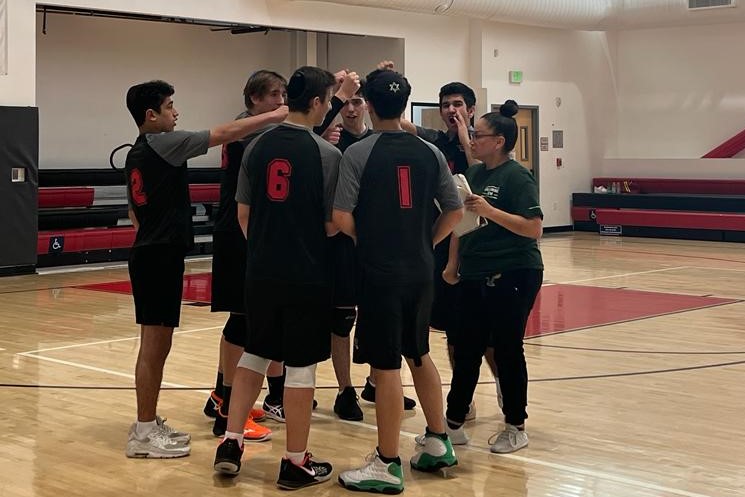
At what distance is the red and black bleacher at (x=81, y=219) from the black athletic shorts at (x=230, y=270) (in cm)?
885

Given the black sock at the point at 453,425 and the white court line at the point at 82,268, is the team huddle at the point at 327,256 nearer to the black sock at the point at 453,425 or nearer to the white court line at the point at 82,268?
the black sock at the point at 453,425

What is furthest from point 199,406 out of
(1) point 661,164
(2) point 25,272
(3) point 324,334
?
(1) point 661,164

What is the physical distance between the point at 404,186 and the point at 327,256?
0.46 m

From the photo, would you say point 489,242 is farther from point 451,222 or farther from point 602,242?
point 602,242

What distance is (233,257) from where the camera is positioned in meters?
5.57

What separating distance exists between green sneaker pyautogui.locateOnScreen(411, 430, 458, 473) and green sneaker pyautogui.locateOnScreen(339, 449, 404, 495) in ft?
0.89

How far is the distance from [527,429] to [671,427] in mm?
786

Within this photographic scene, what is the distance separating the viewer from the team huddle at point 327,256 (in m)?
4.68

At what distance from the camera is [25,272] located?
13.4 meters

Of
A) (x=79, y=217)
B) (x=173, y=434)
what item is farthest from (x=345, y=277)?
(x=79, y=217)

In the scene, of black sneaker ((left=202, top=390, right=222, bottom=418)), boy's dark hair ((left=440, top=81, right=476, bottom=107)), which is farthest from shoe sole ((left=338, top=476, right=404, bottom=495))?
boy's dark hair ((left=440, top=81, right=476, bottom=107))

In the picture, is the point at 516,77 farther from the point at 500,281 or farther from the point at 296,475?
the point at 296,475

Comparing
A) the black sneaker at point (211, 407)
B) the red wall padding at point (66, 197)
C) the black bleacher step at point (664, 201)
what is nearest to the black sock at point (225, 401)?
the black sneaker at point (211, 407)

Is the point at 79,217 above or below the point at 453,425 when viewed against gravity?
above
